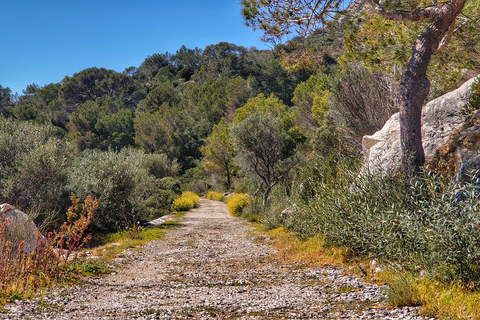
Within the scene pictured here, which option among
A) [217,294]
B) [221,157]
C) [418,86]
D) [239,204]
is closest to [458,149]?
[418,86]

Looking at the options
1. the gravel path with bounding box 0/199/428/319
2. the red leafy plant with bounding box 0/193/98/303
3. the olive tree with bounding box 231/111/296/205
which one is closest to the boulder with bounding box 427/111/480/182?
the gravel path with bounding box 0/199/428/319

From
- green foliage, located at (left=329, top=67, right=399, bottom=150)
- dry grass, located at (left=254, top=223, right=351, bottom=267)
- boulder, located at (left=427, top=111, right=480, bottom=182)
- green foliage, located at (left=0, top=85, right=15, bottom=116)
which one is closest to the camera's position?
boulder, located at (left=427, top=111, right=480, bottom=182)

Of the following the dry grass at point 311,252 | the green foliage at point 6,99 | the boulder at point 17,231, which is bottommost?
the dry grass at point 311,252

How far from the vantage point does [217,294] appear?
561 cm

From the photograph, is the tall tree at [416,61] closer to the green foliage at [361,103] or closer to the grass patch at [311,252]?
the grass patch at [311,252]

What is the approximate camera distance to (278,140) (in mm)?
21031

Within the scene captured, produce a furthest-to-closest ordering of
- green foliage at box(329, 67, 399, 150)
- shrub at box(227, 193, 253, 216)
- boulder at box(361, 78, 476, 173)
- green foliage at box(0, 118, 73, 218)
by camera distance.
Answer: shrub at box(227, 193, 253, 216) → green foliage at box(0, 118, 73, 218) → green foliage at box(329, 67, 399, 150) → boulder at box(361, 78, 476, 173)

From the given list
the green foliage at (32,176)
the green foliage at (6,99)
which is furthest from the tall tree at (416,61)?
the green foliage at (6,99)

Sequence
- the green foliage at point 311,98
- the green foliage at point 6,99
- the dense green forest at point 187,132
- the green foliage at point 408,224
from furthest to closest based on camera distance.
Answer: the green foliage at point 6,99 → the green foliage at point 311,98 → the dense green forest at point 187,132 → the green foliage at point 408,224

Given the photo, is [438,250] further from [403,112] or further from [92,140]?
[92,140]

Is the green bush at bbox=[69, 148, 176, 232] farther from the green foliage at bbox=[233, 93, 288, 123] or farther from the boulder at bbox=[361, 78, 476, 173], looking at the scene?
the green foliage at bbox=[233, 93, 288, 123]

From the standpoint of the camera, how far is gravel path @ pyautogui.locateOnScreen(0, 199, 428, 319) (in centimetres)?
439

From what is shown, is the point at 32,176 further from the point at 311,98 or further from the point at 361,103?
the point at 311,98

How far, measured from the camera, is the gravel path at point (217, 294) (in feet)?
14.4
